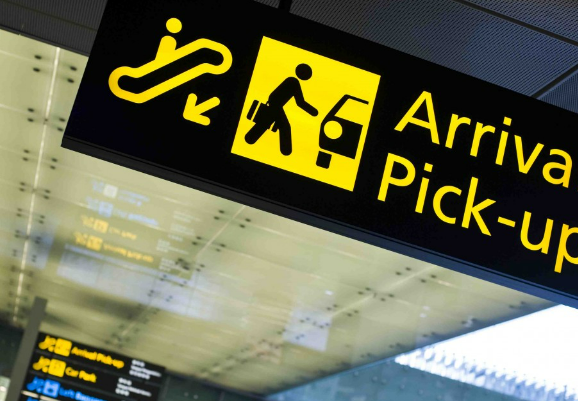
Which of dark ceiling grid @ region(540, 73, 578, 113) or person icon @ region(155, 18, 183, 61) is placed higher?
dark ceiling grid @ region(540, 73, 578, 113)

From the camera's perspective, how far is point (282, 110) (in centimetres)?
251

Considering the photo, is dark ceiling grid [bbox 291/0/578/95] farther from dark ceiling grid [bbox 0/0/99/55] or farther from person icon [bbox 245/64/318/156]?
dark ceiling grid [bbox 0/0/99/55]

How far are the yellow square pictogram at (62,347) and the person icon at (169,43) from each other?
8.88 metres

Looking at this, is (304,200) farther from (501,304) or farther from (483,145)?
(501,304)

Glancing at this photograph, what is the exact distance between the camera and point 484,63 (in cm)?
331

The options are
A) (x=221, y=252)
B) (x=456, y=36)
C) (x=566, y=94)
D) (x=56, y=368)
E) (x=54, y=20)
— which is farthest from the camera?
(x=56, y=368)

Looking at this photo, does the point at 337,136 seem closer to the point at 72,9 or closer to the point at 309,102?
the point at 309,102

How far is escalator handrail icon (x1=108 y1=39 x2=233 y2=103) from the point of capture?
2406 millimetres

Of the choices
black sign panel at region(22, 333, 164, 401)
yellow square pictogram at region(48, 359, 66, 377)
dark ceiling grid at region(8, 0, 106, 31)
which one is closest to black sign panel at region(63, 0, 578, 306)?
dark ceiling grid at region(8, 0, 106, 31)

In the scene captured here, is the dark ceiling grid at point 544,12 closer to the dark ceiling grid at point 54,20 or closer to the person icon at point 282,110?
the person icon at point 282,110

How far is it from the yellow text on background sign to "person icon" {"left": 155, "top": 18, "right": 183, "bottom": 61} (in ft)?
0.89

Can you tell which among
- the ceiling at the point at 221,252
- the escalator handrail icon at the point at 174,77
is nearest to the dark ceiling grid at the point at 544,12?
the ceiling at the point at 221,252

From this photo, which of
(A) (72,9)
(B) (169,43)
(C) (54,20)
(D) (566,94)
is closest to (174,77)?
(B) (169,43)

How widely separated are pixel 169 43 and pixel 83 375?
898 centimetres
